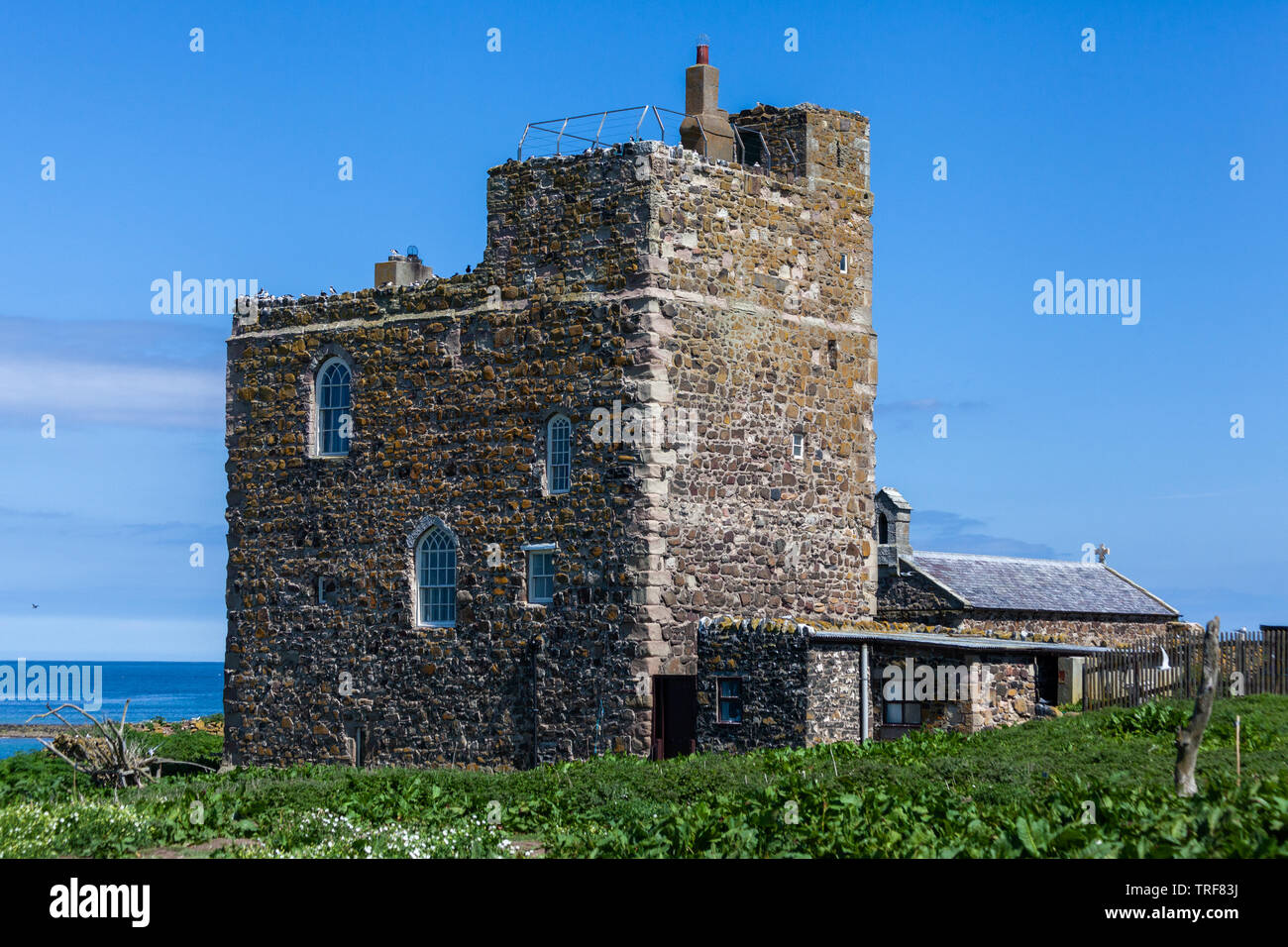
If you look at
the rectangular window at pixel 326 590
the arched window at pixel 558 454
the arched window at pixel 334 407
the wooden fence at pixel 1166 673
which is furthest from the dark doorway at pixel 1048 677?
the arched window at pixel 334 407

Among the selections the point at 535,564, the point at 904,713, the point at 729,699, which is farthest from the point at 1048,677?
the point at 535,564

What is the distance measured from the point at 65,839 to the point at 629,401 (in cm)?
1285

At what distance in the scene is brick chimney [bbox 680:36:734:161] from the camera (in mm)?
30828

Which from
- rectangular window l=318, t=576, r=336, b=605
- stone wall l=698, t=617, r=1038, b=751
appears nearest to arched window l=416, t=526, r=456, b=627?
rectangular window l=318, t=576, r=336, b=605

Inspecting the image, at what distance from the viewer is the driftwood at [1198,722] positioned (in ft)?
54.7

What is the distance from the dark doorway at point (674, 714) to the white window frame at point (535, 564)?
2835mm

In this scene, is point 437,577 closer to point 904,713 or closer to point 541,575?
point 541,575

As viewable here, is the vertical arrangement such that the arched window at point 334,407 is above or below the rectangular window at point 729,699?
above

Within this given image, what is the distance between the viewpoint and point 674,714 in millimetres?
27875

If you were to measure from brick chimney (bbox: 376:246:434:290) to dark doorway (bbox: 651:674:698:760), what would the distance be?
33.7 feet

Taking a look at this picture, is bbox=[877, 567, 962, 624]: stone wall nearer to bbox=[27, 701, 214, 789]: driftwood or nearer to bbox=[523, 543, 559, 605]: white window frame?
bbox=[523, 543, 559, 605]: white window frame

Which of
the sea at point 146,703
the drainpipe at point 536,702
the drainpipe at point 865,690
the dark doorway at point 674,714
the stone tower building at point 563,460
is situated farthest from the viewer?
the sea at point 146,703

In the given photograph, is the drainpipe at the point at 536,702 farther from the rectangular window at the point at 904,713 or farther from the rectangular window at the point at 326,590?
the rectangular window at the point at 904,713
